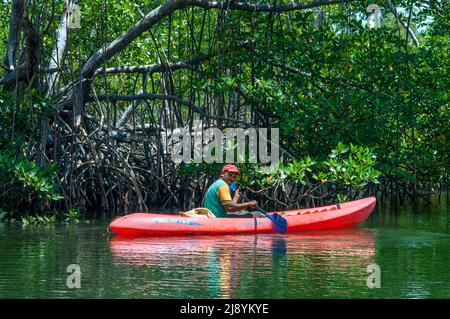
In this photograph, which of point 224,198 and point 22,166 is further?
point 22,166

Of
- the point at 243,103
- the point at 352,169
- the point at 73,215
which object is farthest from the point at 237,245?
the point at 243,103

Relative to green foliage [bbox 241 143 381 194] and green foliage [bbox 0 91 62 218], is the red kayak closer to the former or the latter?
green foliage [bbox 241 143 381 194]

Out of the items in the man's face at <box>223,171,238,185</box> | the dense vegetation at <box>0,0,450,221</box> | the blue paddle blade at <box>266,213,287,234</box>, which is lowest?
the blue paddle blade at <box>266,213,287,234</box>

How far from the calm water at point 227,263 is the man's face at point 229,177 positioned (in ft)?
2.23

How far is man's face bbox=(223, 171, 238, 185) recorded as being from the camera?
40.4 feet

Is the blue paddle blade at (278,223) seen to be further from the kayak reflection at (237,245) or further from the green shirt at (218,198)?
the green shirt at (218,198)

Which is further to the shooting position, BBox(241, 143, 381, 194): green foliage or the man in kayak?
BBox(241, 143, 381, 194): green foliage

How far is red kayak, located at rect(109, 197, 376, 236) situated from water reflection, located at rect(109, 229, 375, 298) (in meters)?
0.14

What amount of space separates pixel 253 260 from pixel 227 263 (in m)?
0.35

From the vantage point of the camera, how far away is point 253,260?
1008 centimetres

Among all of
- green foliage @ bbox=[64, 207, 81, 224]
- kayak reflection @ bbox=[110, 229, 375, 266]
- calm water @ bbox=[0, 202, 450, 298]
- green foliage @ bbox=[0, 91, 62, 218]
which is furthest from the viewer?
green foliage @ bbox=[64, 207, 81, 224]

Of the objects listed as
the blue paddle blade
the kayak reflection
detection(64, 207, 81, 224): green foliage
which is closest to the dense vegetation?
detection(64, 207, 81, 224): green foliage

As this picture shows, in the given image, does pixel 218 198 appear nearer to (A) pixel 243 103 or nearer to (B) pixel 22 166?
(B) pixel 22 166

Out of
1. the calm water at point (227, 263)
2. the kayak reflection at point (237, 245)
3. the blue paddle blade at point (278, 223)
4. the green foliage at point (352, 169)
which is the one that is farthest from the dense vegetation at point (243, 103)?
the kayak reflection at point (237, 245)
